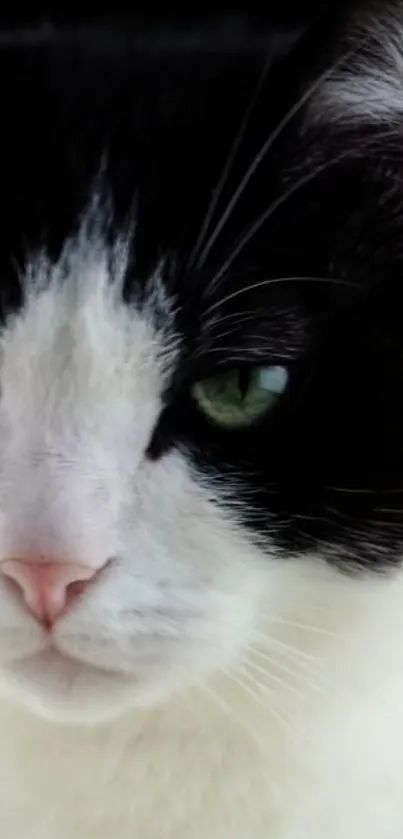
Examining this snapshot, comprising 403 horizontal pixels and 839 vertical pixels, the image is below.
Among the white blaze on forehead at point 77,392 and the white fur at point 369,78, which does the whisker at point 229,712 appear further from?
the white fur at point 369,78

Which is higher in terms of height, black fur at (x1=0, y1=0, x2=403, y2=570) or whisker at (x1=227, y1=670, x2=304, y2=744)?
black fur at (x1=0, y1=0, x2=403, y2=570)

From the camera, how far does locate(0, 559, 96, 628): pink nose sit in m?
0.62

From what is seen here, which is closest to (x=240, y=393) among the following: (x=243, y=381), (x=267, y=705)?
(x=243, y=381)

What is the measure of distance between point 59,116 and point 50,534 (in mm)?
246

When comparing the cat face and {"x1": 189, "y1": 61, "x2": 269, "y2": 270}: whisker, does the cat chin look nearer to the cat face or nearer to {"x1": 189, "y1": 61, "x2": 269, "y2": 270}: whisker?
the cat face

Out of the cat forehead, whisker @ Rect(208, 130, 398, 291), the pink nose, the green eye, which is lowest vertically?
the pink nose

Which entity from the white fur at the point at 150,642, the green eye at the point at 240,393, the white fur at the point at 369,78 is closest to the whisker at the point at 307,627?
the white fur at the point at 150,642

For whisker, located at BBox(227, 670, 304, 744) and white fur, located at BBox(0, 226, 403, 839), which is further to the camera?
whisker, located at BBox(227, 670, 304, 744)

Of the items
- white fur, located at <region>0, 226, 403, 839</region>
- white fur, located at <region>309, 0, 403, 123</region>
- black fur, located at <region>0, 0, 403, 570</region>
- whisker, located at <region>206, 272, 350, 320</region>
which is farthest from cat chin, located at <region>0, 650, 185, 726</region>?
white fur, located at <region>309, 0, 403, 123</region>

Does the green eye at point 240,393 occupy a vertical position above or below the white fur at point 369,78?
below

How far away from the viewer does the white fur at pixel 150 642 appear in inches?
25.0

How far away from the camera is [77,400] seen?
64 cm

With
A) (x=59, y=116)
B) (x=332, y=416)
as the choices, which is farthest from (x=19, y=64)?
(x=332, y=416)

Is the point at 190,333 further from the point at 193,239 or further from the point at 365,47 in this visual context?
the point at 365,47
